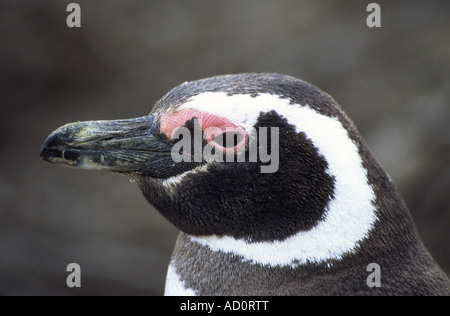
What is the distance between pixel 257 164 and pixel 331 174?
0.19 meters

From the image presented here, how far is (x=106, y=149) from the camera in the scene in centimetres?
171

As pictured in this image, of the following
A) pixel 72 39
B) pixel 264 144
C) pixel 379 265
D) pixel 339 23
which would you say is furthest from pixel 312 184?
pixel 72 39

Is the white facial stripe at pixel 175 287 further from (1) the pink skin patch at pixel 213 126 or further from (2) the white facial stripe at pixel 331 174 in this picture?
(1) the pink skin patch at pixel 213 126

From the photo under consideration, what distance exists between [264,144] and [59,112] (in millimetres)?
2930

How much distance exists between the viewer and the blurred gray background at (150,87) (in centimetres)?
378

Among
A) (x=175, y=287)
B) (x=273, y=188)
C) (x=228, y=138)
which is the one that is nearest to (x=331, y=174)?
(x=273, y=188)

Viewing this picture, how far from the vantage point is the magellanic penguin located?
A: 159cm

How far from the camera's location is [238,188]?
5.32ft

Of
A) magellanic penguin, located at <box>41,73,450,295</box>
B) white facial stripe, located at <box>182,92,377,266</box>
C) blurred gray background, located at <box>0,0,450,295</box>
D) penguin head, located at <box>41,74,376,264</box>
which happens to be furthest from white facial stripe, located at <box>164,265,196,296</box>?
blurred gray background, located at <box>0,0,450,295</box>

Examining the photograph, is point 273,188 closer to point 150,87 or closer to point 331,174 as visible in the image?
point 331,174

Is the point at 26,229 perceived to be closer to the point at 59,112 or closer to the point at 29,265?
the point at 29,265

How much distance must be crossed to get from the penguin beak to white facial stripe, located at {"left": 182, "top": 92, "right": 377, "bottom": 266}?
20 cm

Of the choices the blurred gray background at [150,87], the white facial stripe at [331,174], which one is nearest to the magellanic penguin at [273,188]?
the white facial stripe at [331,174]

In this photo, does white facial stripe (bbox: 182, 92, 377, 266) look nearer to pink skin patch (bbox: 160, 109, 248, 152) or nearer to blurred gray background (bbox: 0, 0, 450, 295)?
pink skin patch (bbox: 160, 109, 248, 152)
